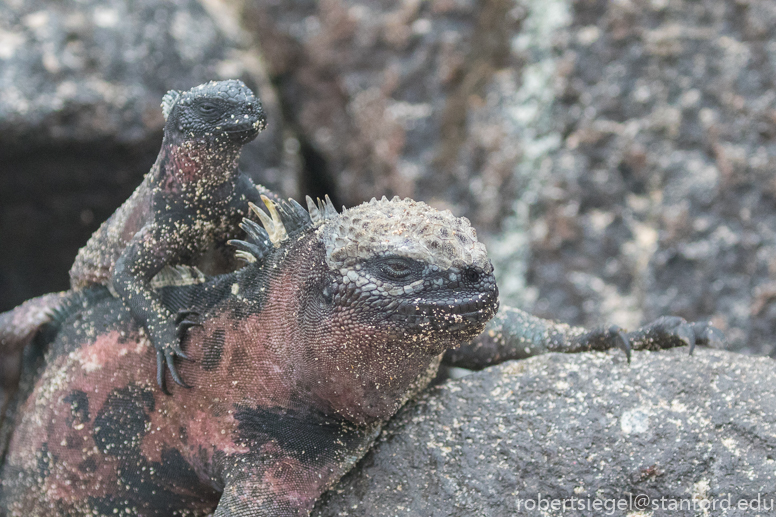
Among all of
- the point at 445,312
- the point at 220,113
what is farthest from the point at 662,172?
the point at 220,113

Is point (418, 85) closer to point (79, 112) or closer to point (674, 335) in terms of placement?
point (79, 112)

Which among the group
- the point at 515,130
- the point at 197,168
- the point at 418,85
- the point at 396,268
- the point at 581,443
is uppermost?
the point at 418,85

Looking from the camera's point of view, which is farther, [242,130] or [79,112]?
[79,112]

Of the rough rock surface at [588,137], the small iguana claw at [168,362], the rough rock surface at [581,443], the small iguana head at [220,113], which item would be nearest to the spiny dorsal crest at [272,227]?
the small iguana head at [220,113]

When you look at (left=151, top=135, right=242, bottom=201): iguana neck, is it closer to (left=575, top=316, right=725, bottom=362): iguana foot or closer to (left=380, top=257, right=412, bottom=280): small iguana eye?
(left=380, top=257, right=412, bottom=280): small iguana eye

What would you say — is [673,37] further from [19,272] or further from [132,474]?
[19,272]

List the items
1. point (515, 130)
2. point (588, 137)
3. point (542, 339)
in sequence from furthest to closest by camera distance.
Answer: point (515, 130) → point (588, 137) → point (542, 339)

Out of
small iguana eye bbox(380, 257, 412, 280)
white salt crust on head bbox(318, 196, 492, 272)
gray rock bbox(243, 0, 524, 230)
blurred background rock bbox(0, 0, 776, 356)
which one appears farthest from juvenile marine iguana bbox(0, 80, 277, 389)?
gray rock bbox(243, 0, 524, 230)

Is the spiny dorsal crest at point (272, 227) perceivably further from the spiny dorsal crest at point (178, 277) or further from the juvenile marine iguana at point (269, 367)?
the spiny dorsal crest at point (178, 277)
